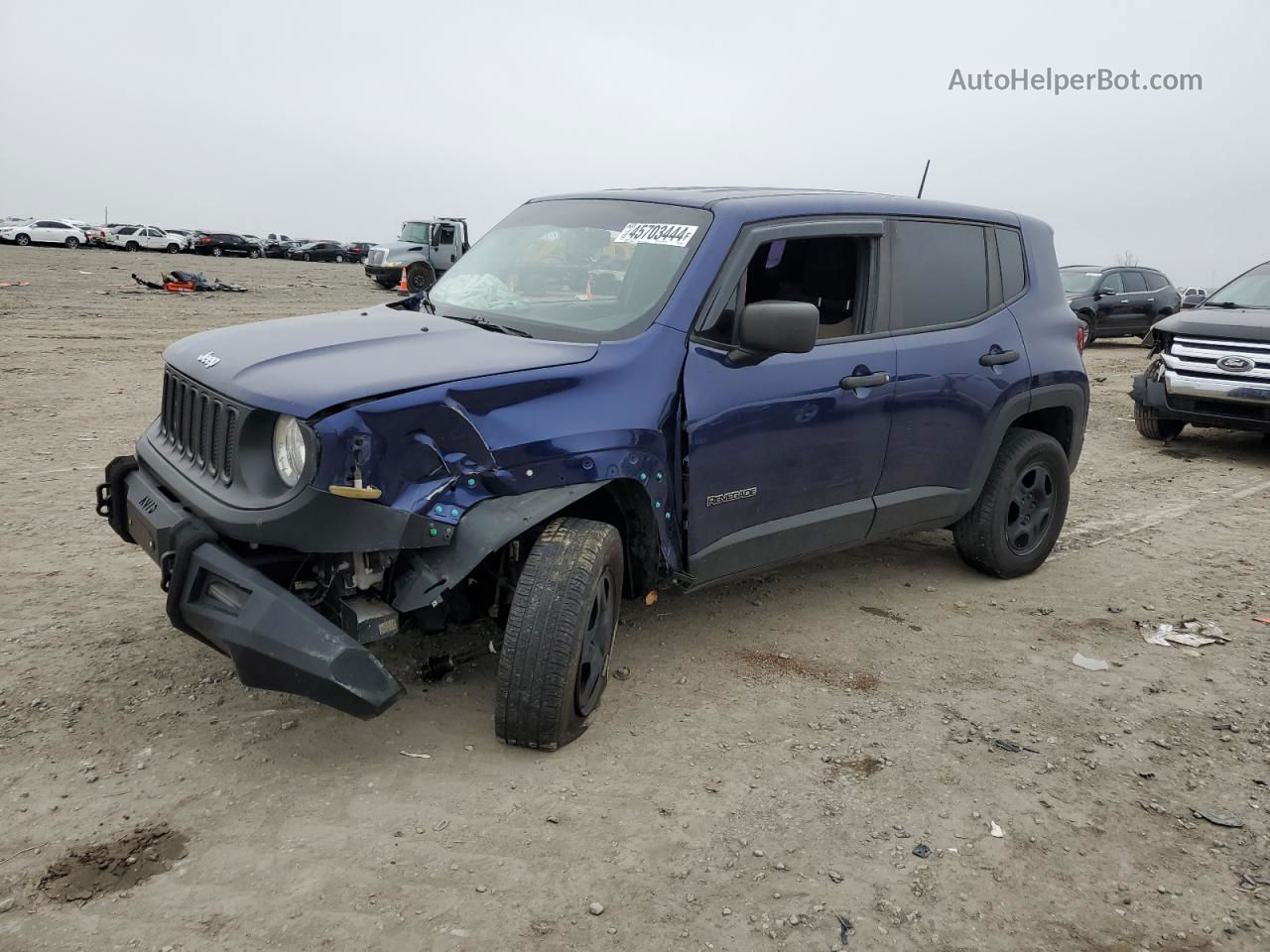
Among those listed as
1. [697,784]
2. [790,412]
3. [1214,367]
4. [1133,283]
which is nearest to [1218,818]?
[697,784]

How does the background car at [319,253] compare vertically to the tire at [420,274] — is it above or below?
above

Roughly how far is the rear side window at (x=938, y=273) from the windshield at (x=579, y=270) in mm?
1139

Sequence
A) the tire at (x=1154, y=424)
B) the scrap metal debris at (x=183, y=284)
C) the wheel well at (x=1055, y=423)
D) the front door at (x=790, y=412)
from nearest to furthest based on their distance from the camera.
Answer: the front door at (x=790, y=412), the wheel well at (x=1055, y=423), the tire at (x=1154, y=424), the scrap metal debris at (x=183, y=284)

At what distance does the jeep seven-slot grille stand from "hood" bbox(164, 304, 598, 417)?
6cm

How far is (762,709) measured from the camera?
13.0 ft

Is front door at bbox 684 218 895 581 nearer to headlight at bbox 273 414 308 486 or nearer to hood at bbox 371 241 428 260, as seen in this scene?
headlight at bbox 273 414 308 486

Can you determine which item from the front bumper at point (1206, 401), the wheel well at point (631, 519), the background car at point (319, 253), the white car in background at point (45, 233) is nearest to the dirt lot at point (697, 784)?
the wheel well at point (631, 519)

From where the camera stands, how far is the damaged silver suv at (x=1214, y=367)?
28.9 ft

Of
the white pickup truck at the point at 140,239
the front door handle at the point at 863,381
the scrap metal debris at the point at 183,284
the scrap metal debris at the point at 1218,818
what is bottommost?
the scrap metal debris at the point at 1218,818

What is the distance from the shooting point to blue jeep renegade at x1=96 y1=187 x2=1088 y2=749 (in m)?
3.10

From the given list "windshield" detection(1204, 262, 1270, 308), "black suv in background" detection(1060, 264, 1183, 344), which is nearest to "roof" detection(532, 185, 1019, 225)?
"windshield" detection(1204, 262, 1270, 308)

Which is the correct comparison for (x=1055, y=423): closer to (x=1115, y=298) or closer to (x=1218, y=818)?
(x=1218, y=818)

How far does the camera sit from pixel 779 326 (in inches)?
146

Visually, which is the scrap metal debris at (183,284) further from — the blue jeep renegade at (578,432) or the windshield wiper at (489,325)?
the windshield wiper at (489,325)
